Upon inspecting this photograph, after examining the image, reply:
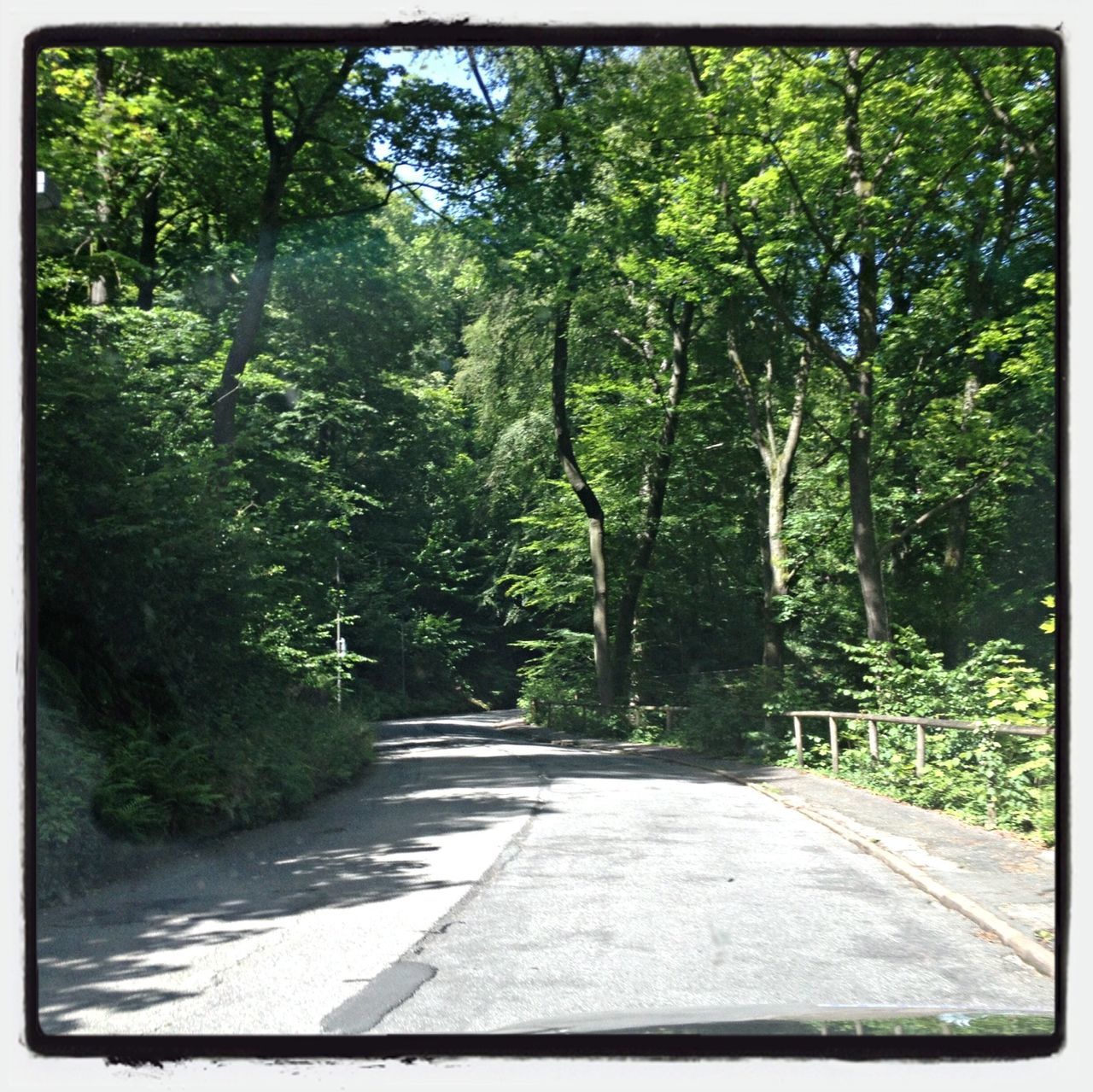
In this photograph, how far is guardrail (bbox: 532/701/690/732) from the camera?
3036cm

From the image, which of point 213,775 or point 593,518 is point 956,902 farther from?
point 593,518

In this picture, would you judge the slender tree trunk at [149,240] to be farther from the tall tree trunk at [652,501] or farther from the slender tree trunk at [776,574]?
the tall tree trunk at [652,501]

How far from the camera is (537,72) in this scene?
16750mm

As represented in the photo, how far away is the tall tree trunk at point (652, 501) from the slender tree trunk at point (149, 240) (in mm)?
15277

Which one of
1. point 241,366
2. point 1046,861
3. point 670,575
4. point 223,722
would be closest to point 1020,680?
point 1046,861

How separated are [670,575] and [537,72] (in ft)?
76.1

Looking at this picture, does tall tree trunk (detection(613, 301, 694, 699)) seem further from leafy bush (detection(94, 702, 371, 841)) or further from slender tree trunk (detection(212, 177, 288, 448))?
leafy bush (detection(94, 702, 371, 841))

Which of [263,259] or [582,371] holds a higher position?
[582,371]

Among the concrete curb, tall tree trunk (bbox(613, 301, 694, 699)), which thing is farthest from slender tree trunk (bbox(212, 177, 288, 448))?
tall tree trunk (bbox(613, 301, 694, 699))

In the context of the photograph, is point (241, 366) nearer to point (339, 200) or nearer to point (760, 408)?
point (339, 200)

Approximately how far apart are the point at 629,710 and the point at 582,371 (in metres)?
9.77

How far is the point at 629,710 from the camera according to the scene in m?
33.1

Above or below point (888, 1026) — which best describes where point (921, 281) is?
above

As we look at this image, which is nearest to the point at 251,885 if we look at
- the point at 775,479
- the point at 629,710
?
the point at 775,479
